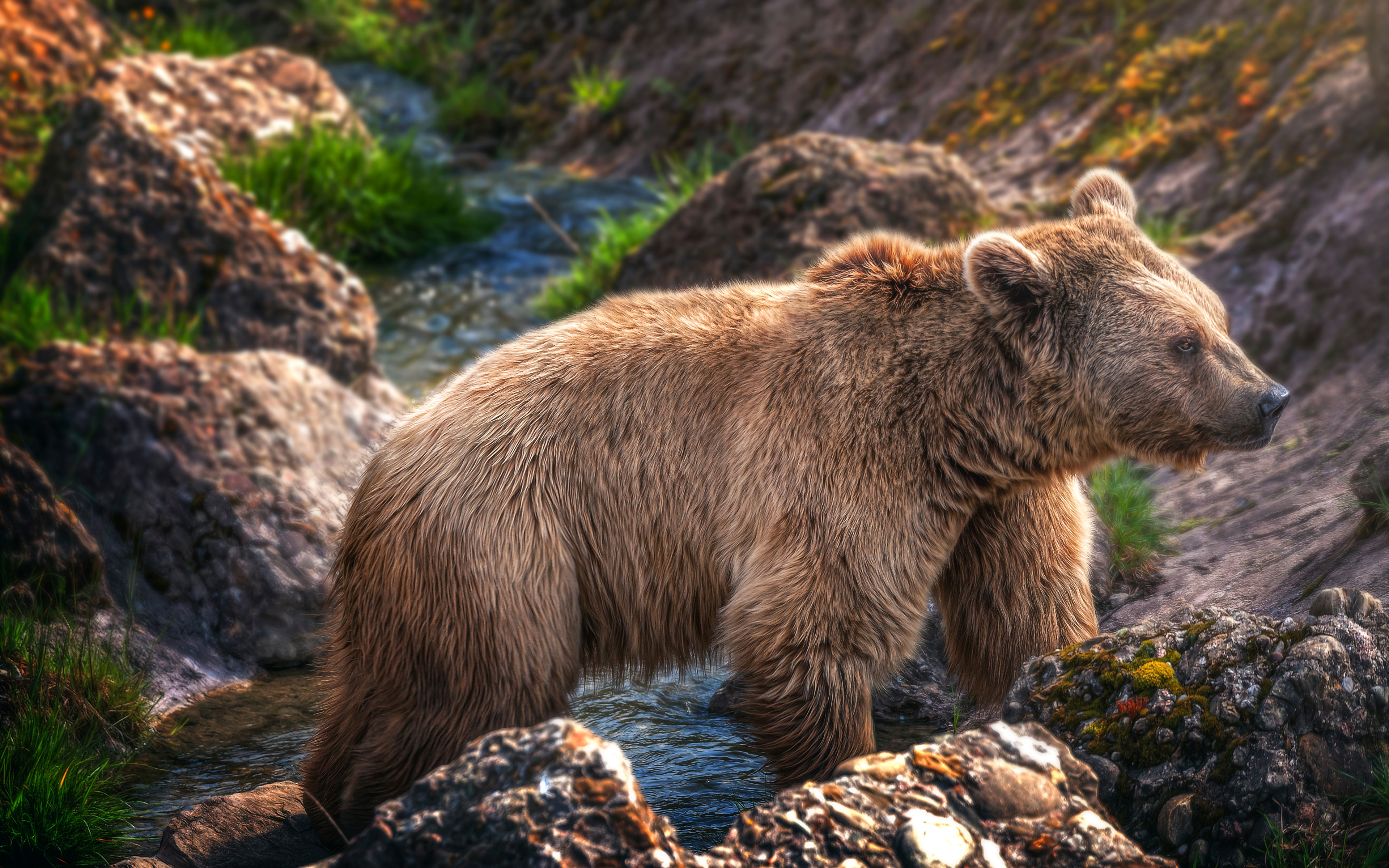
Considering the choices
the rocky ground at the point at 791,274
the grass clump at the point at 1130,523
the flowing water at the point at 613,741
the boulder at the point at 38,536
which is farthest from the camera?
the grass clump at the point at 1130,523

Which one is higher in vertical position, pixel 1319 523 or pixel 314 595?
pixel 1319 523

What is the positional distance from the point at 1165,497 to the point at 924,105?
22.4 ft

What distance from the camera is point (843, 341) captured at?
4.06 metres

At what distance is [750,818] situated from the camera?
284 centimetres

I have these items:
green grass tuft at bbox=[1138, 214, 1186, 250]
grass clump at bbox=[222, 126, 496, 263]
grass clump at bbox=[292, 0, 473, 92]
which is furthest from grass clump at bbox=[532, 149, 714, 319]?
grass clump at bbox=[292, 0, 473, 92]

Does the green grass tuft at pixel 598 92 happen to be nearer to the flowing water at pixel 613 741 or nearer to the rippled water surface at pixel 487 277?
the rippled water surface at pixel 487 277


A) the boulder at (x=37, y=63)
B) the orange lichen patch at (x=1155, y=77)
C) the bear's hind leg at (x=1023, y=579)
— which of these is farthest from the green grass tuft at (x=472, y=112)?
the bear's hind leg at (x=1023, y=579)

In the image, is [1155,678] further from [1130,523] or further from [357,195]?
[357,195]

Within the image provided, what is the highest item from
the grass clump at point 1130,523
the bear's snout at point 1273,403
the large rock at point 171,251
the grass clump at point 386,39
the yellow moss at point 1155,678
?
the grass clump at point 386,39

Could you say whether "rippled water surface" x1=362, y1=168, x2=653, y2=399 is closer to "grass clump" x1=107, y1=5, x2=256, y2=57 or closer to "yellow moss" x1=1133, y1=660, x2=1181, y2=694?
"grass clump" x1=107, y1=5, x2=256, y2=57

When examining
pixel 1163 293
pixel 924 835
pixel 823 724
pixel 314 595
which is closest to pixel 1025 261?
pixel 1163 293

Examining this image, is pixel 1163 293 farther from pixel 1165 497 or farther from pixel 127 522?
pixel 127 522

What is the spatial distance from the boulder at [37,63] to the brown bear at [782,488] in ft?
27.8

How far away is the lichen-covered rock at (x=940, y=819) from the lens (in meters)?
2.71
